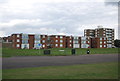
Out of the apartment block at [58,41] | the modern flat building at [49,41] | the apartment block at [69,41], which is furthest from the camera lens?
the apartment block at [69,41]

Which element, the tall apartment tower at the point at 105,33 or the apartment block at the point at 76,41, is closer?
the apartment block at the point at 76,41

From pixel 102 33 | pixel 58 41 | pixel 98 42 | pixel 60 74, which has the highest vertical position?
pixel 102 33

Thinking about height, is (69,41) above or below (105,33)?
below

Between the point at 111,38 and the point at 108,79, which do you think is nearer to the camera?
the point at 108,79

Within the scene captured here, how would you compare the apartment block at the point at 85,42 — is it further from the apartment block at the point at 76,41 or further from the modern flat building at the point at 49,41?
the apartment block at the point at 76,41

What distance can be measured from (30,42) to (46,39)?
8.52 metres

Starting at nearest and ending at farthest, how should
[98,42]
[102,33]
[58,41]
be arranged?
1. [58,41]
2. [98,42]
3. [102,33]

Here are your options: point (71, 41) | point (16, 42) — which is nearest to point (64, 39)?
point (71, 41)

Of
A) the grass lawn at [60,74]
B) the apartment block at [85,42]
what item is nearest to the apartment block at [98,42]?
the apartment block at [85,42]

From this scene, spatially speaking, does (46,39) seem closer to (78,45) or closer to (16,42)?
(16,42)

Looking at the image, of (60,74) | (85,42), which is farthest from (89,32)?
(60,74)

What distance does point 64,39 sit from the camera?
8706 cm

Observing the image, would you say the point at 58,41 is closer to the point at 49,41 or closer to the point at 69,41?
the point at 49,41

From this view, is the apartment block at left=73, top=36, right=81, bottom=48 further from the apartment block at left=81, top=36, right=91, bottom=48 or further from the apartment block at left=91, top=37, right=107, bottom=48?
the apartment block at left=91, top=37, right=107, bottom=48
